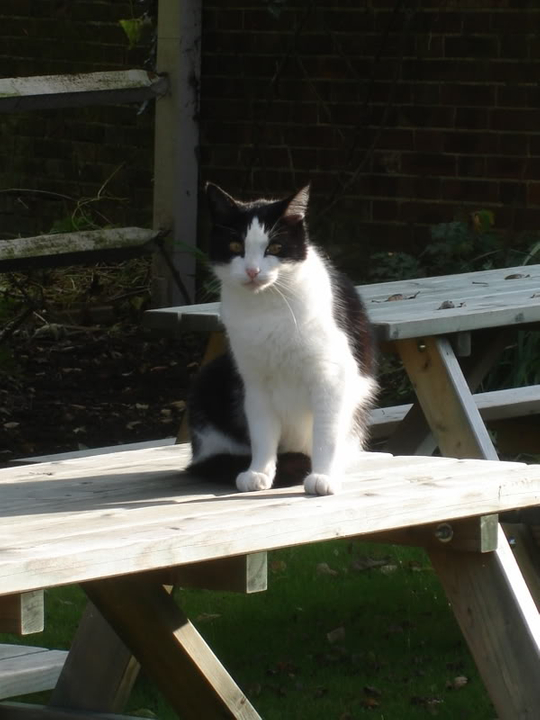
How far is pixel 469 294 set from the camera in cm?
441

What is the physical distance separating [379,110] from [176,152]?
109cm

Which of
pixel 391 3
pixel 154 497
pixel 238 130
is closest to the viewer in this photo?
pixel 154 497

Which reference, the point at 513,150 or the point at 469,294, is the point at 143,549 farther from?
the point at 513,150

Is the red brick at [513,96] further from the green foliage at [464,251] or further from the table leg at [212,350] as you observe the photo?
the table leg at [212,350]

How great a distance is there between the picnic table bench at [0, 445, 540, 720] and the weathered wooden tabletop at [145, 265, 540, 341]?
2.45ft

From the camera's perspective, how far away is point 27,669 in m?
2.95

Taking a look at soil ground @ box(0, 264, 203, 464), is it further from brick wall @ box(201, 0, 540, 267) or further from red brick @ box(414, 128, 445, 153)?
red brick @ box(414, 128, 445, 153)

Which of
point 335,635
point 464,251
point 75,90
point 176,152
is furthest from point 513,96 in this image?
point 335,635

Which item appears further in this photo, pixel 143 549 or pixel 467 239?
pixel 467 239

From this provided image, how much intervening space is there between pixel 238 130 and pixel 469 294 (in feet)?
11.0

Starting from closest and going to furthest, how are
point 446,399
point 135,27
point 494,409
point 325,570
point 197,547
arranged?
point 197,547
point 446,399
point 494,409
point 325,570
point 135,27

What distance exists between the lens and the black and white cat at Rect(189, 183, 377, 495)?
2.65 m

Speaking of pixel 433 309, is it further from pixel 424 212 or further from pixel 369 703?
pixel 424 212

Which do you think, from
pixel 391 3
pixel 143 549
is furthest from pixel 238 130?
pixel 143 549
